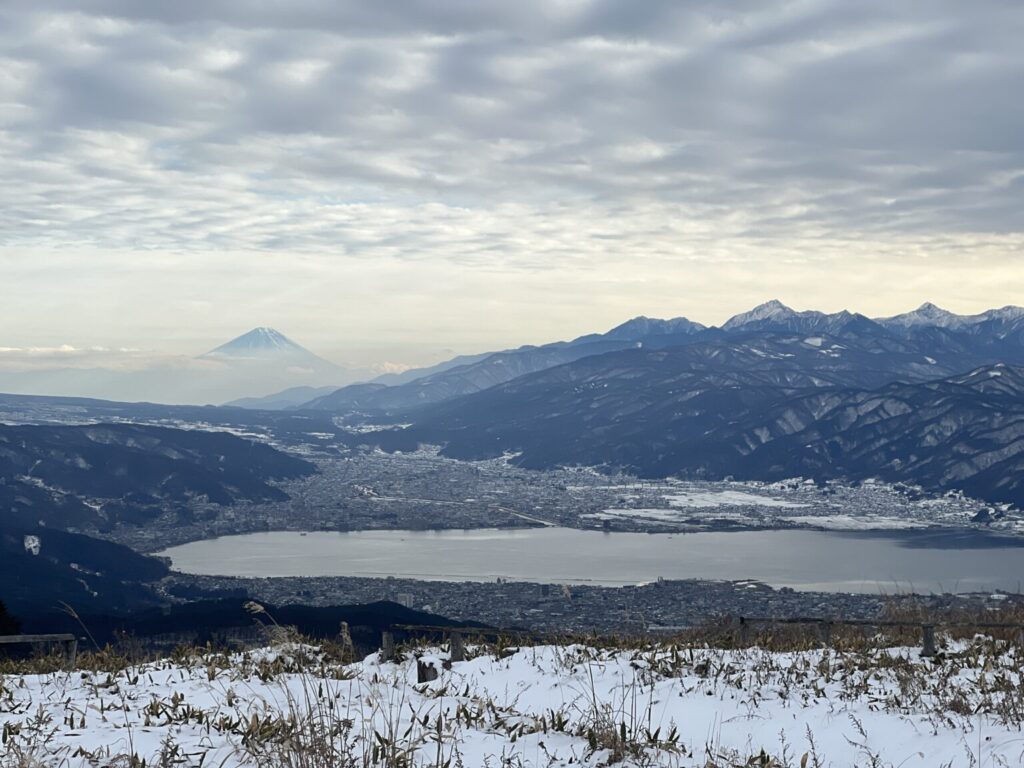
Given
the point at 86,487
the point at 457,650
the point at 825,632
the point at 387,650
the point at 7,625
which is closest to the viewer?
the point at 387,650

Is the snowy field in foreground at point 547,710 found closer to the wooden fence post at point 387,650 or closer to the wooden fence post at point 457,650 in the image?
the wooden fence post at point 387,650

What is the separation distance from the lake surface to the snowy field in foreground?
77283 mm

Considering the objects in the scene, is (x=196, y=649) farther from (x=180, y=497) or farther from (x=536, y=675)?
(x=180, y=497)

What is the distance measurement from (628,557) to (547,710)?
360 ft

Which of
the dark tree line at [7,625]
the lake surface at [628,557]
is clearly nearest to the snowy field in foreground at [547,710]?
the dark tree line at [7,625]

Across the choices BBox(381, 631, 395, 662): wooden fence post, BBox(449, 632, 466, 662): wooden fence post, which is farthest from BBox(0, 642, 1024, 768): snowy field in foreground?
BBox(449, 632, 466, 662): wooden fence post

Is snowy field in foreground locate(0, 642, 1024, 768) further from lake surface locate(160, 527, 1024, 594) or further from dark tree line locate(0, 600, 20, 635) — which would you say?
lake surface locate(160, 527, 1024, 594)

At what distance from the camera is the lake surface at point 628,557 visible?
99.6 metres

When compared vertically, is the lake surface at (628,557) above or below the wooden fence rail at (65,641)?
below

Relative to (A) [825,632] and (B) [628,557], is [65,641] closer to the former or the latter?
(A) [825,632]

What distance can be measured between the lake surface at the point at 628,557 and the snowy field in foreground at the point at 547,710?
3043 inches

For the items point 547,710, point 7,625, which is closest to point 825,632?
point 547,710

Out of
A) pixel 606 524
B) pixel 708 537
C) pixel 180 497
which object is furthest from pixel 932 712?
pixel 180 497

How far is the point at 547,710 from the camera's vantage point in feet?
34.2
